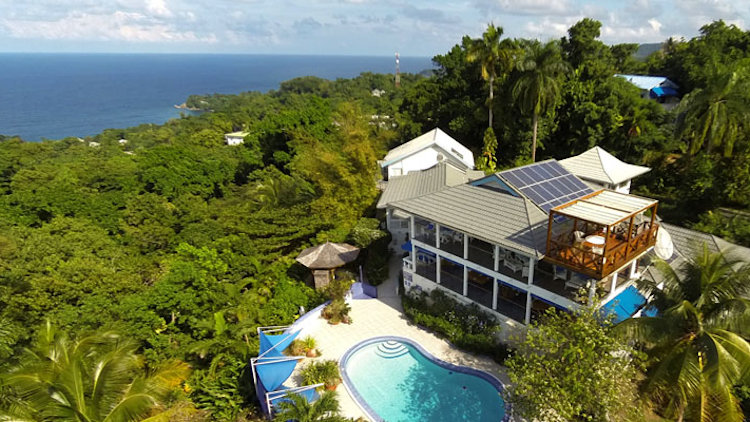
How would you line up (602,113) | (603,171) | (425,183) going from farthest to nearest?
1. (602,113)
2. (603,171)
3. (425,183)

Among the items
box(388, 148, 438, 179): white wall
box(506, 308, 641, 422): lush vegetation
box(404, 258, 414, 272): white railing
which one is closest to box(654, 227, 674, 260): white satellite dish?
box(506, 308, 641, 422): lush vegetation

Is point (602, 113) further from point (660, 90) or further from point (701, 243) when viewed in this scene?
point (701, 243)

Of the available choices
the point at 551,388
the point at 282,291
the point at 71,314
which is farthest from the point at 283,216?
the point at 551,388

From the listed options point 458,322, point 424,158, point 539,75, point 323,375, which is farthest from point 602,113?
point 323,375

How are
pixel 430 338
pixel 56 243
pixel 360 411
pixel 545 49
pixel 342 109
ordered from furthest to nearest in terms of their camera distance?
pixel 342 109 → pixel 545 49 → pixel 56 243 → pixel 430 338 → pixel 360 411

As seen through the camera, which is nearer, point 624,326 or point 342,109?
point 624,326

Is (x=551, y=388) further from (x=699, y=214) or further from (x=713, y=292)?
(x=699, y=214)
